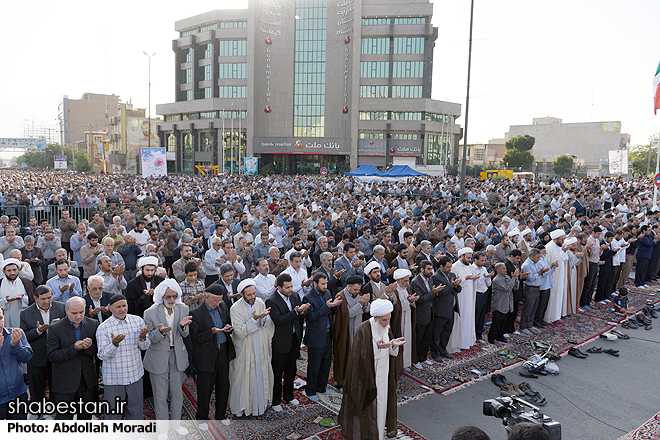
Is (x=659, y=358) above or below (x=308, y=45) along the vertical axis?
below

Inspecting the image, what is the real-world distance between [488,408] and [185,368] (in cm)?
324

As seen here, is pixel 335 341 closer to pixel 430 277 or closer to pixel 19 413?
pixel 430 277

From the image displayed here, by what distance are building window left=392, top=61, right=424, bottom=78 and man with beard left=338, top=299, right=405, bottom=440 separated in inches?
2268

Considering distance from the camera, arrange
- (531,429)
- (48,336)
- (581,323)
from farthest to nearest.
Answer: (581,323), (48,336), (531,429)

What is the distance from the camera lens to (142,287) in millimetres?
5953

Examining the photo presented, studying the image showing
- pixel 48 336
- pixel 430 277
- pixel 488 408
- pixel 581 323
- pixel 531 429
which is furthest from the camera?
pixel 581 323

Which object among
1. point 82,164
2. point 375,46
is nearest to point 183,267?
point 375,46

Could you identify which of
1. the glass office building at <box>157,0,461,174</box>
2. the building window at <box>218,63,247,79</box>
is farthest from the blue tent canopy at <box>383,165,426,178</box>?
the building window at <box>218,63,247,79</box>

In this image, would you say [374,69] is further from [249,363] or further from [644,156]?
[249,363]

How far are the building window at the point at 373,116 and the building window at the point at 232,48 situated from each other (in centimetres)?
1915

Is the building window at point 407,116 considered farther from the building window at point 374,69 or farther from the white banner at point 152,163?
the white banner at point 152,163

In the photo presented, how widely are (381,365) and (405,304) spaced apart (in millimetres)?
1964

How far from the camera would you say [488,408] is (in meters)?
3.71

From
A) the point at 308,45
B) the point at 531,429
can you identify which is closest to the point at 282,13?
the point at 308,45
